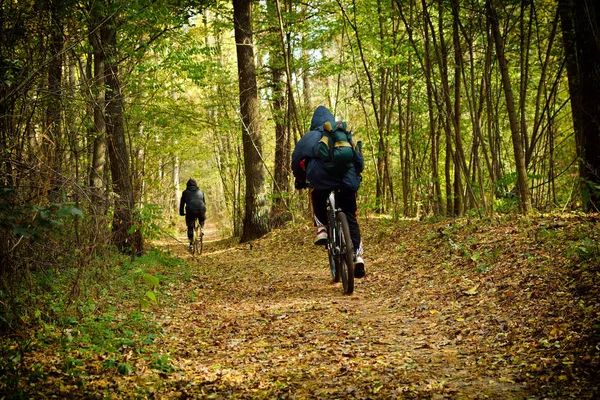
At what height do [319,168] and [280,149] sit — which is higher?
[280,149]

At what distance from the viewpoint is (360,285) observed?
746 centimetres

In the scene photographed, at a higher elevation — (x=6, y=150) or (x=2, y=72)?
(x=2, y=72)

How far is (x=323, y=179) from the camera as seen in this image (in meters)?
6.62

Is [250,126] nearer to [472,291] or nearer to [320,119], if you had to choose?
[320,119]

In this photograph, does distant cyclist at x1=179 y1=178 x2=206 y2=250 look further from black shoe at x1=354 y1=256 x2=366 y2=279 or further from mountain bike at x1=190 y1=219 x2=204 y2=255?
black shoe at x1=354 y1=256 x2=366 y2=279

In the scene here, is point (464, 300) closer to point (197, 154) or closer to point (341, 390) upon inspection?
point (341, 390)

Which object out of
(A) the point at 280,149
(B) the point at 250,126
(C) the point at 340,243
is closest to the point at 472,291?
(C) the point at 340,243

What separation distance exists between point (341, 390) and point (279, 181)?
13249 millimetres

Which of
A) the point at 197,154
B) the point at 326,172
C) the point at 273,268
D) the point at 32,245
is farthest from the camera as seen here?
the point at 197,154

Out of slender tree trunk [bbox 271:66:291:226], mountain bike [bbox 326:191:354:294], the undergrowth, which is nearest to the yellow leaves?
mountain bike [bbox 326:191:354:294]

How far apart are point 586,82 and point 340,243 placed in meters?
4.58

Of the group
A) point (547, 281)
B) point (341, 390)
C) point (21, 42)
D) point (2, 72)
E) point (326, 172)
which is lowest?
point (341, 390)

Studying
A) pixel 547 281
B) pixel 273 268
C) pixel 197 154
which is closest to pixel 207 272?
pixel 273 268

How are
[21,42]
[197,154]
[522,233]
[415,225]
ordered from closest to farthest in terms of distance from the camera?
[21,42]
[522,233]
[415,225]
[197,154]
